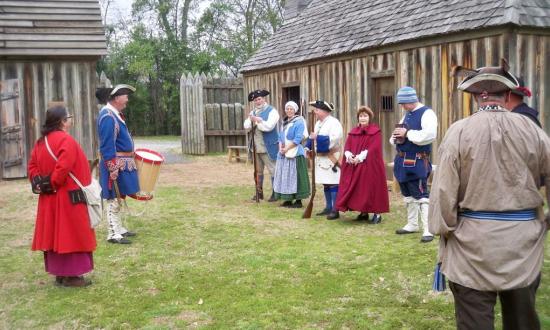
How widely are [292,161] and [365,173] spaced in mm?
1720

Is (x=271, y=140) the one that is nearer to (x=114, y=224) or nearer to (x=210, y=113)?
(x=114, y=224)

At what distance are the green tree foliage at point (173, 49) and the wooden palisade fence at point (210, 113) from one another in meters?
11.9

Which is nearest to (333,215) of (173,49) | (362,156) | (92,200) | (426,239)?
(362,156)

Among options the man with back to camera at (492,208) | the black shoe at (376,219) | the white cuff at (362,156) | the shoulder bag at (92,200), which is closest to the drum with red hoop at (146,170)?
the shoulder bag at (92,200)

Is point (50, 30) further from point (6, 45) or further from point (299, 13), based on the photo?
point (299, 13)

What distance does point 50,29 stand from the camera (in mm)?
13211

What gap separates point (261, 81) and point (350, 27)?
3.98 meters

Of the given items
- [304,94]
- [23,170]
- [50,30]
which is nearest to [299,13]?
[304,94]

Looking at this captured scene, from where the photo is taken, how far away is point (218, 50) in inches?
1275

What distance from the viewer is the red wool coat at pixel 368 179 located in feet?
26.0

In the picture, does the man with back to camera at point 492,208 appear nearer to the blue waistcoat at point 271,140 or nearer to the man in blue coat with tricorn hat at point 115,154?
the man in blue coat with tricorn hat at point 115,154

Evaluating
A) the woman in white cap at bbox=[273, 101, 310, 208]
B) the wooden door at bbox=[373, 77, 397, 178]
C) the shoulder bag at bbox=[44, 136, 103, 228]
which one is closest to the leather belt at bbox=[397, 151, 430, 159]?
the woman in white cap at bbox=[273, 101, 310, 208]

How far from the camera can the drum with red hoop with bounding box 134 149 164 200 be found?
7246 millimetres

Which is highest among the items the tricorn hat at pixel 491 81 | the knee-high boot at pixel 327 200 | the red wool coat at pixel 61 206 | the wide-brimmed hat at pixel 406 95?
the wide-brimmed hat at pixel 406 95
